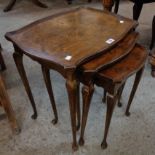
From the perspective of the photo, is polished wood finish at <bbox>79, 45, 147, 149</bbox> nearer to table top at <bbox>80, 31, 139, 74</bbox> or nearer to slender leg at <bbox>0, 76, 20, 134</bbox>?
table top at <bbox>80, 31, 139, 74</bbox>

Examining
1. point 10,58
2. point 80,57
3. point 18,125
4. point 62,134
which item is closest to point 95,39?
point 80,57

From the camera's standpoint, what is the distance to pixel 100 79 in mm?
947

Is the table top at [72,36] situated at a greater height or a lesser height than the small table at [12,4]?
greater

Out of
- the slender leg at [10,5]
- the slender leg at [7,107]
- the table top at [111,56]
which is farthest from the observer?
the slender leg at [10,5]

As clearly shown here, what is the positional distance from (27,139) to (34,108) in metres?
0.19

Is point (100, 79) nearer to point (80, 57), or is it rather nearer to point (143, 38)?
point (80, 57)

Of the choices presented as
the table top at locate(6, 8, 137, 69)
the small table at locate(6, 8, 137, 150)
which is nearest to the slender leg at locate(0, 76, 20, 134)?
the small table at locate(6, 8, 137, 150)

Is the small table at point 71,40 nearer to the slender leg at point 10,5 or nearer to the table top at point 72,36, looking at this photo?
the table top at point 72,36

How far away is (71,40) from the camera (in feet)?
3.30

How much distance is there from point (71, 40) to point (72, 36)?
0.04m

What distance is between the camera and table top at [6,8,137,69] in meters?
0.91

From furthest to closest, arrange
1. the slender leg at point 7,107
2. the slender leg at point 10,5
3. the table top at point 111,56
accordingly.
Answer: the slender leg at point 10,5
the slender leg at point 7,107
the table top at point 111,56

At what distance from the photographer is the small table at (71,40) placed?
A: 2.93ft

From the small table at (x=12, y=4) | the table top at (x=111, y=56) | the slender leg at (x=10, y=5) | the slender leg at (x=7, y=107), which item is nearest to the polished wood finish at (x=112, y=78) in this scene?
the table top at (x=111, y=56)
